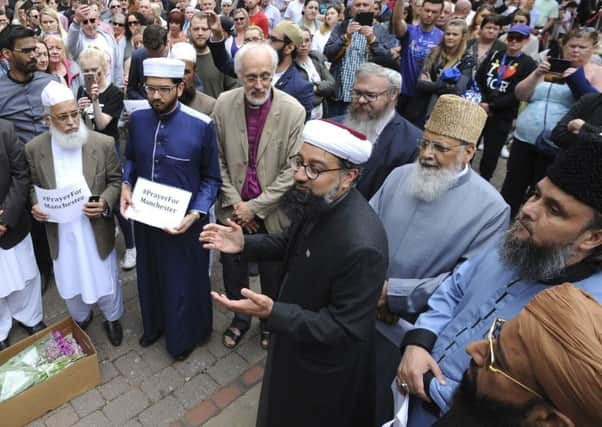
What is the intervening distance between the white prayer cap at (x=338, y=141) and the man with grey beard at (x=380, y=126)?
1.26m

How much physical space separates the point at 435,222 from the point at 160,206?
1.84 metres

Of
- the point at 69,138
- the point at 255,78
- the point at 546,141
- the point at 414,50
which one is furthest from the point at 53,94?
the point at 414,50

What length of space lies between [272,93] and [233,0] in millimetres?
8182

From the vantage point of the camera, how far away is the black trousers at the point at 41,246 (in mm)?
4137

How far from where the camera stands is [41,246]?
13.9 ft

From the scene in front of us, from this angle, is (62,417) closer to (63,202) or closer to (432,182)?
(63,202)

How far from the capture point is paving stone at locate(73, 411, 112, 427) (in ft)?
9.66

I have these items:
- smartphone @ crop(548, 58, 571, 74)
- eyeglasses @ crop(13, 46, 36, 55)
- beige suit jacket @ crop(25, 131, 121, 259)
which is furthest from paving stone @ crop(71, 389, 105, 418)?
smartphone @ crop(548, 58, 571, 74)

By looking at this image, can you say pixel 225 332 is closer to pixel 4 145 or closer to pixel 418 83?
pixel 4 145

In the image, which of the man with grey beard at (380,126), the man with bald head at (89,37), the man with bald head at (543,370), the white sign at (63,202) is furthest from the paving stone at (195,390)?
the man with bald head at (89,37)

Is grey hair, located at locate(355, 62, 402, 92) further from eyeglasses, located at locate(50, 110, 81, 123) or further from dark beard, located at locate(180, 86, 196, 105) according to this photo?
eyeglasses, located at locate(50, 110, 81, 123)

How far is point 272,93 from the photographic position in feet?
11.2

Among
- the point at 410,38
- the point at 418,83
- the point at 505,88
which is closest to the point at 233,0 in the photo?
the point at 410,38

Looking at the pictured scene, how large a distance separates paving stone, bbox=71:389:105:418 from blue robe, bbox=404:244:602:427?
7.62ft
